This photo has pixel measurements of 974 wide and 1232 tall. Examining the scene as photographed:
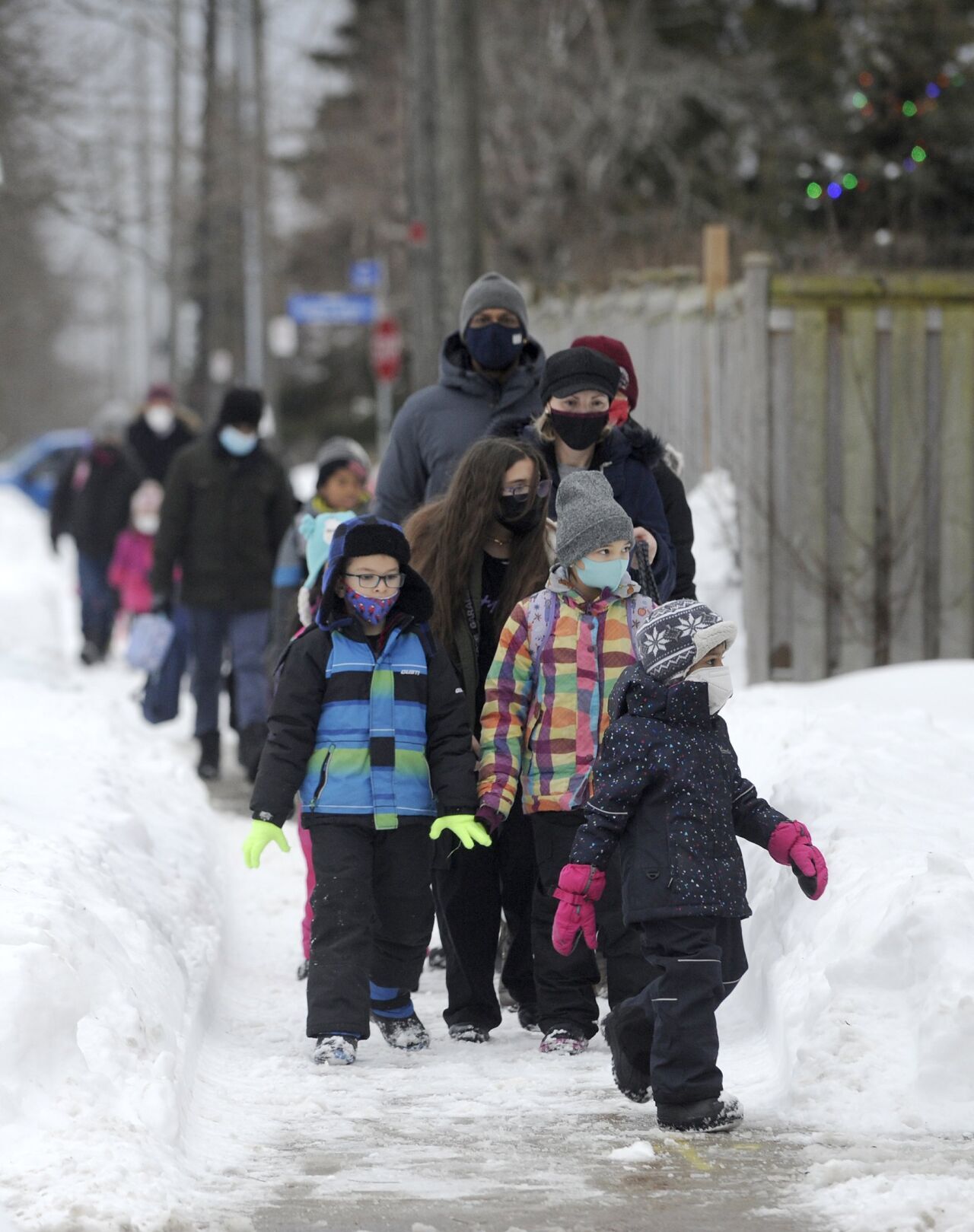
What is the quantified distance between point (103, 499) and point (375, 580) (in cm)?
911

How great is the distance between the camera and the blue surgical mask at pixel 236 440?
1014 centimetres

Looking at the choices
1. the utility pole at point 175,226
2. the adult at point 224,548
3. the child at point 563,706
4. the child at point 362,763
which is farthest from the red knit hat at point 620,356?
the utility pole at point 175,226

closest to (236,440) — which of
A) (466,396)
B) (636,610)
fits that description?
(466,396)

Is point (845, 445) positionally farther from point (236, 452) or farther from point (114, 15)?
point (114, 15)

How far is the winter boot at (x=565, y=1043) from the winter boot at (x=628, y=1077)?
525 mm

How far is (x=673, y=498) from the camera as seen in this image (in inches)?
241

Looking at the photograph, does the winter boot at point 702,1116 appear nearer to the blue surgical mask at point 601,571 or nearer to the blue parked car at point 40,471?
the blue surgical mask at point 601,571

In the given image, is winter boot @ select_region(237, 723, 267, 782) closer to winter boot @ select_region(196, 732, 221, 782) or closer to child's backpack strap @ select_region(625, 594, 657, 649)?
winter boot @ select_region(196, 732, 221, 782)

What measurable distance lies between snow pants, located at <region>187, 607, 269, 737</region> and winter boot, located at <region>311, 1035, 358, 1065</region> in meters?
4.38

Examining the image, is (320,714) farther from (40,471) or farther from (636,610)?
(40,471)

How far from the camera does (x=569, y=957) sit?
5535 mm

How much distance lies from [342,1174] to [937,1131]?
1384 millimetres

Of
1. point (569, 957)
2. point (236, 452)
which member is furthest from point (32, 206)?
point (569, 957)

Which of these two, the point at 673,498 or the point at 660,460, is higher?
the point at 660,460
